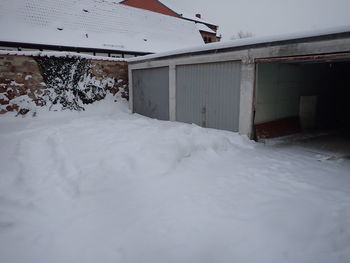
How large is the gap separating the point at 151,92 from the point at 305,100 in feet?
19.6

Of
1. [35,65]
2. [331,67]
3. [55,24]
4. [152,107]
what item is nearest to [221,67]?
[152,107]

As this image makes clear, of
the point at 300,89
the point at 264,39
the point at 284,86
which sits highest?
the point at 264,39

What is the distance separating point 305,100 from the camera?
8.30 m

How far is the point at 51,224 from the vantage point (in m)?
2.85

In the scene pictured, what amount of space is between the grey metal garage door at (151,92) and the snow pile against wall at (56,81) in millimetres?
1159

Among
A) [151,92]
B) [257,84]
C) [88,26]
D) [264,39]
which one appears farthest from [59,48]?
[264,39]

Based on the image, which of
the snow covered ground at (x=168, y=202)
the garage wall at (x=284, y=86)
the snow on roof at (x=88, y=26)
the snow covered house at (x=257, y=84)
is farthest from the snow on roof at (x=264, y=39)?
the snow on roof at (x=88, y=26)

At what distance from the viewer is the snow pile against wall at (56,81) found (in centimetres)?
898

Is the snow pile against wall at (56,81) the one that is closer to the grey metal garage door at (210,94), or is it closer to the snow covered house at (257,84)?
the snow covered house at (257,84)

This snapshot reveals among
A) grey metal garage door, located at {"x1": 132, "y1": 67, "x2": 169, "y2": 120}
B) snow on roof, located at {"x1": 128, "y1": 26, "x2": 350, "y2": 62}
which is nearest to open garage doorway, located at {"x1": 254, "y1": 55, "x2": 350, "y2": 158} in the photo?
snow on roof, located at {"x1": 128, "y1": 26, "x2": 350, "y2": 62}

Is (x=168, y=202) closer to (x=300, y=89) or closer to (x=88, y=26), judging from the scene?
(x=300, y=89)

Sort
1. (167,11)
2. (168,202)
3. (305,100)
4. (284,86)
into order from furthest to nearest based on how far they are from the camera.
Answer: (167,11) < (305,100) < (284,86) < (168,202)

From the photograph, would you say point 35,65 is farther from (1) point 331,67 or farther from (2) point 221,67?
(1) point 331,67

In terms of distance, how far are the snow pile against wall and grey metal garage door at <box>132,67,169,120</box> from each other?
1.16 m
